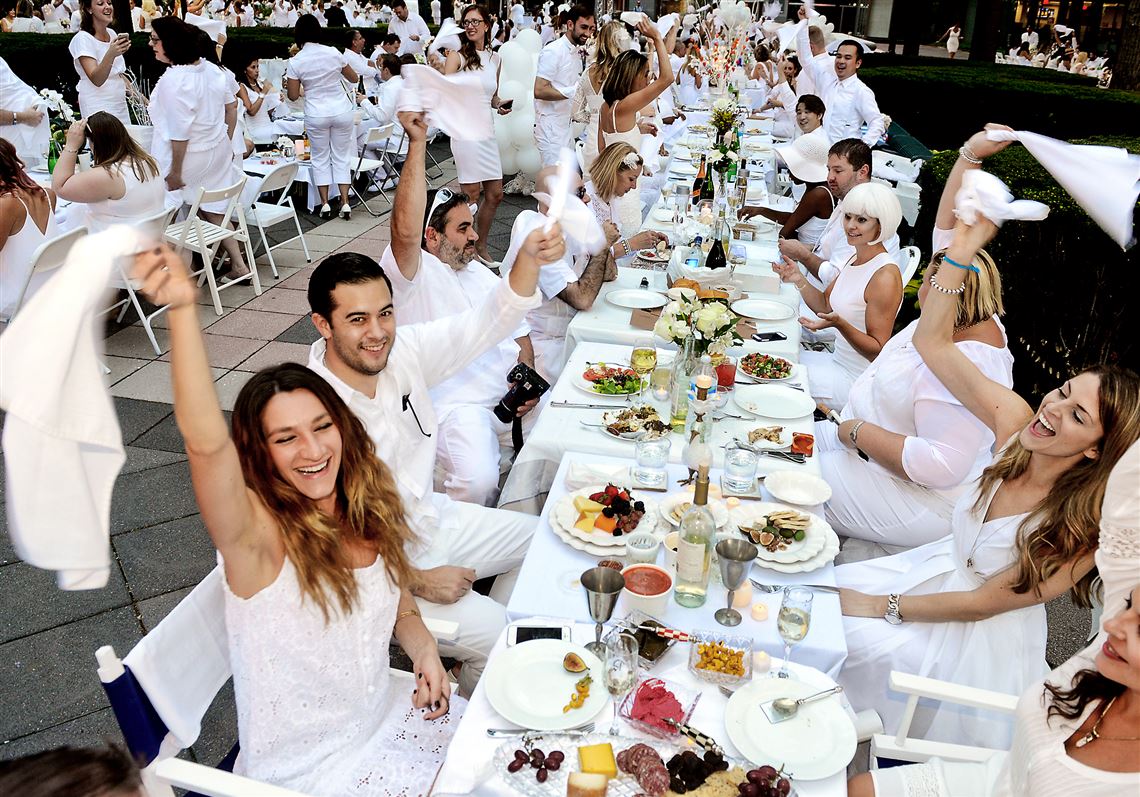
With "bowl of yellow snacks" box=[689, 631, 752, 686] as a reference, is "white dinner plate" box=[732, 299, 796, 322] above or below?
below

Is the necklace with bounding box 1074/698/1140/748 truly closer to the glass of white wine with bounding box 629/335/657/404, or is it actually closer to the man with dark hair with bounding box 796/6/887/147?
the glass of white wine with bounding box 629/335/657/404

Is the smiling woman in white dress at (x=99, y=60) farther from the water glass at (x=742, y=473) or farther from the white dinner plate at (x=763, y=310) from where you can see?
the water glass at (x=742, y=473)

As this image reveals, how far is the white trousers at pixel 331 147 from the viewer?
310 inches

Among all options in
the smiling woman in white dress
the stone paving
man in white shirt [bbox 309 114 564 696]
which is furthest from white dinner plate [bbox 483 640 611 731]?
the smiling woman in white dress

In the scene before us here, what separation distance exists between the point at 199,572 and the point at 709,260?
9.70ft

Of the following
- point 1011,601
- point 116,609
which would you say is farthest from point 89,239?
point 116,609

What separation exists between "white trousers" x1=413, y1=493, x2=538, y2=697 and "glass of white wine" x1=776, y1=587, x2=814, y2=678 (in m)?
0.87

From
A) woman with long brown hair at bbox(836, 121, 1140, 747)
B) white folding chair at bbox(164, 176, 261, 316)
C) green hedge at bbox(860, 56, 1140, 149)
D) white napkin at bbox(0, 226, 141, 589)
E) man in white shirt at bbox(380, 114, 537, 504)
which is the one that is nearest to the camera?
white napkin at bbox(0, 226, 141, 589)

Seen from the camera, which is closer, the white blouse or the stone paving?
the stone paving

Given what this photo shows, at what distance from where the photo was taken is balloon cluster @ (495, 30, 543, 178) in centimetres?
902

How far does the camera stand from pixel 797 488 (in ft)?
8.66

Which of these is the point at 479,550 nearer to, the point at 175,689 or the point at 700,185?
→ the point at 175,689

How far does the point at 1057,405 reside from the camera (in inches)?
87.2

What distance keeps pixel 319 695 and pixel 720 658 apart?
2.97 ft
